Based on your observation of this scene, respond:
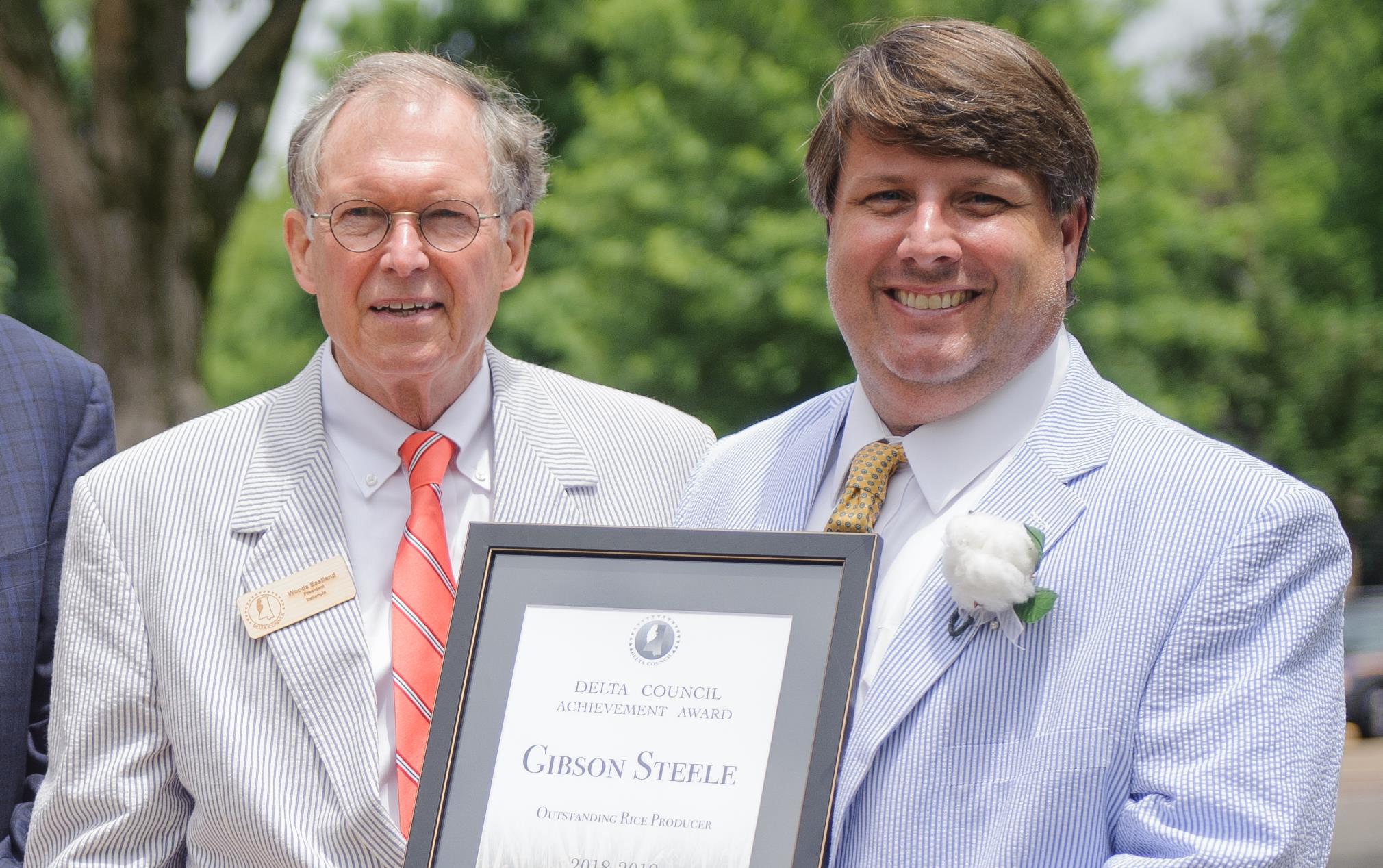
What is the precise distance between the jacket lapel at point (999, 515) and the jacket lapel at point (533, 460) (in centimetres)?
97

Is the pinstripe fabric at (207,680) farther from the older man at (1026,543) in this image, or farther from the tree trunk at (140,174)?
the tree trunk at (140,174)

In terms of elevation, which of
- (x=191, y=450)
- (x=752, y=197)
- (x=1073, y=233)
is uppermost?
(x=1073, y=233)

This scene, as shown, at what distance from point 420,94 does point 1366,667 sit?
59.4 ft

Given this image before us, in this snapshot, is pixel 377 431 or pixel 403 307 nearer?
pixel 403 307

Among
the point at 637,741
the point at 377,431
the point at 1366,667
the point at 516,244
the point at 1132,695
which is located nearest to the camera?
the point at 1132,695

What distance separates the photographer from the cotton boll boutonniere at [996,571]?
7.72 feet

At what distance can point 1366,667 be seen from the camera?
18.5 meters

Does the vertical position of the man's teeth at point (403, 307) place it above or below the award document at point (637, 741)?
above

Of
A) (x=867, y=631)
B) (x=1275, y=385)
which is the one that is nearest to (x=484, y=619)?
(x=867, y=631)

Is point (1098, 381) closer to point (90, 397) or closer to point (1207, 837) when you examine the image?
point (1207, 837)

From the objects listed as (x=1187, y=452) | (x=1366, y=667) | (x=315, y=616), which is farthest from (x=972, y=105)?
(x=1366, y=667)

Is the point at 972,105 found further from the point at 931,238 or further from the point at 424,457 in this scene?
the point at 424,457

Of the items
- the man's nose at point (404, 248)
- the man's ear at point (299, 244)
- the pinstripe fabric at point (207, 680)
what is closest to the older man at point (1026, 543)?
the man's nose at point (404, 248)

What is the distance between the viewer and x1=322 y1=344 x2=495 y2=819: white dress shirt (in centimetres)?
311
